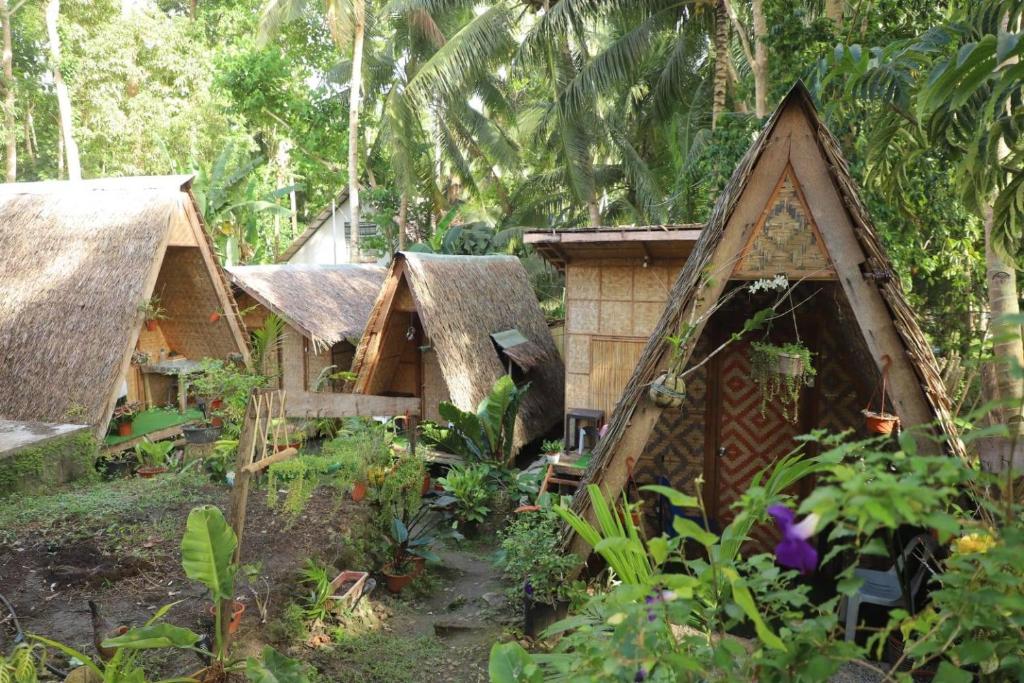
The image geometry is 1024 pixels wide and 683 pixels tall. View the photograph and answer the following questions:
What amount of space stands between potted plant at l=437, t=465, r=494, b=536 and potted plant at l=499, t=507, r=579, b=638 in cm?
270

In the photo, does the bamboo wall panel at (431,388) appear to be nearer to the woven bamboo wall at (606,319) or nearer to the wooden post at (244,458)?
the woven bamboo wall at (606,319)

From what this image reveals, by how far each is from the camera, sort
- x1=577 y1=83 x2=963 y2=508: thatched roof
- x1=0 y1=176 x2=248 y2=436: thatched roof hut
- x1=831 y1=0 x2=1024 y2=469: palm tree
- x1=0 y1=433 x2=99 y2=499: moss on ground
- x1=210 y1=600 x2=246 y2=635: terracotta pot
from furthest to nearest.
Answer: x1=0 y1=176 x2=248 y2=436: thatched roof hut → x1=0 y1=433 x2=99 y2=499: moss on ground → x1=210 y1=600 x2=246 y2=635: terracotta pot → x1=577 y1=83 x2=963 y2=508: thatched roof → x1=831 y1=0 x2=1024 y2=469: palm tree

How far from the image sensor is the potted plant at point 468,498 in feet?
25.4

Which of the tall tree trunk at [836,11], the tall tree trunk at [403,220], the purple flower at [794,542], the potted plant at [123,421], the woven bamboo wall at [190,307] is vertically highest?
the tall tree trunk at [836,11]

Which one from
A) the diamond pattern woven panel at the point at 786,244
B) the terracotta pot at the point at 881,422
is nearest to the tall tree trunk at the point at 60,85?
the diamond pattern woven panel at the point at 786,244

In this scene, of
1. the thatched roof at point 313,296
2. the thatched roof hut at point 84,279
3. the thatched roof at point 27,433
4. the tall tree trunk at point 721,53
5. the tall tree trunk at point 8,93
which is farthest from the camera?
the tall tree trunk at point 8,93

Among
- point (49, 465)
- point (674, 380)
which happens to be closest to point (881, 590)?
point (674, 380)

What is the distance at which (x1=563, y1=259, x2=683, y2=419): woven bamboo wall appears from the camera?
8477 millimetres

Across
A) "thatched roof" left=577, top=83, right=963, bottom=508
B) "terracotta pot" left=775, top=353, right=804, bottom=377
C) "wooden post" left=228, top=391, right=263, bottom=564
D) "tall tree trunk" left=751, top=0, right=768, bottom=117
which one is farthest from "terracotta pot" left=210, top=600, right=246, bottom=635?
"tall tree trunk" left=751, top=0, right=768, bottom=117

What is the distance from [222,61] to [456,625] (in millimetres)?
18844

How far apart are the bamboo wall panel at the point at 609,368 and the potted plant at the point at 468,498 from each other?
189 cm

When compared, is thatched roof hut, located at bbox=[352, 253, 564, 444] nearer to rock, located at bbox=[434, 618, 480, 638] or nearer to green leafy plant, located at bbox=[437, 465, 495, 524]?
green leafy plant, located at bbox=[437, 465, 495, 524]

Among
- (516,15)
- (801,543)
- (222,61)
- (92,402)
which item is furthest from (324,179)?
(801,543)

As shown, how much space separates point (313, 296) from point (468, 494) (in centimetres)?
595
